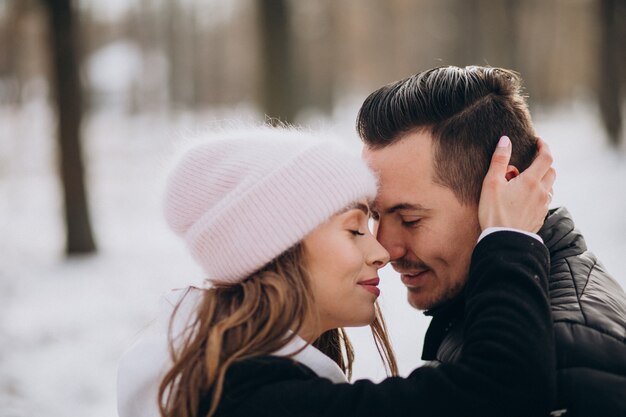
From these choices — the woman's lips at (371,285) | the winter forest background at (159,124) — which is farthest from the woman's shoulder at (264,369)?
the winter forest background at (159,124)

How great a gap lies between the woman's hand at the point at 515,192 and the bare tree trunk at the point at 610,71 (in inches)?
599

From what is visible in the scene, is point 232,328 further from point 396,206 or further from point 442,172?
point 442,172

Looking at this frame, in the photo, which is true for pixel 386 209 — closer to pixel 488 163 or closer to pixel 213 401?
pixel 488 163

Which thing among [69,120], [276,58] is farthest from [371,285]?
[69,120]

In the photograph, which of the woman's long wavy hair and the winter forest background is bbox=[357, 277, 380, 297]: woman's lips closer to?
the woman's long wavy hair

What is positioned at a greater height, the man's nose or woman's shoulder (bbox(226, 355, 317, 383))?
the man's nose

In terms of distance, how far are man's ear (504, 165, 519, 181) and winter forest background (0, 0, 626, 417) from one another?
690mm

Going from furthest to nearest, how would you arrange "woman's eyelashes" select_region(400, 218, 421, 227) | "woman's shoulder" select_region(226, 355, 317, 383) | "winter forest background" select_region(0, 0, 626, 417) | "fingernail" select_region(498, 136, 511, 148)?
"winter forest background" select_region(0, 0, 626, 417) < "woman's eyelashes" select_region(400, 218, 421, 227) < "fingernail" select_region(498, 136, 511, 148) < "woman's shoulder" select_region(226, 355, 317, 383)

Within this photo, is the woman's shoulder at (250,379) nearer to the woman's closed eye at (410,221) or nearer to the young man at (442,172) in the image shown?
the young man at (442,172)

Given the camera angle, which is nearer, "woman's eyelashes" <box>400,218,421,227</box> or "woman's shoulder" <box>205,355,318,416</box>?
"woman's shoulder" <box>205,355,318,416</box>

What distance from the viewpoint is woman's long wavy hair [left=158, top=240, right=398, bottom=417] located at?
6.16 ft

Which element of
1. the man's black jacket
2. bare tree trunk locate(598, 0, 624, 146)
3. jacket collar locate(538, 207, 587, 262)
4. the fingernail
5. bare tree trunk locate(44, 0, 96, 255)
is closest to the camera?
the man's black jacket

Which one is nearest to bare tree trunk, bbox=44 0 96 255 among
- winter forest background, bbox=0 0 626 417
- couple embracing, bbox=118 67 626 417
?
winter forest background, bbox=0 0 626 417

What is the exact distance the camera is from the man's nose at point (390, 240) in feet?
8.02
